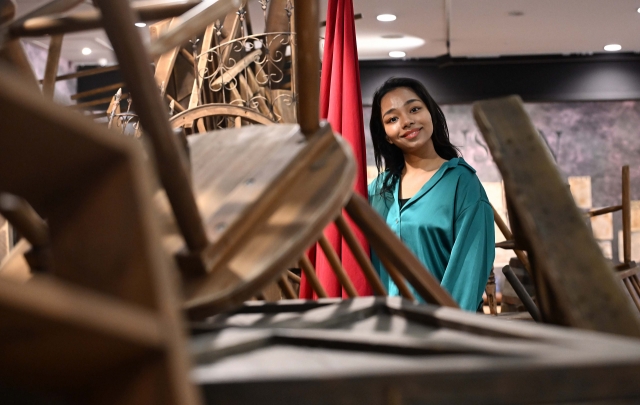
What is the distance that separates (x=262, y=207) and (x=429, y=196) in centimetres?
123

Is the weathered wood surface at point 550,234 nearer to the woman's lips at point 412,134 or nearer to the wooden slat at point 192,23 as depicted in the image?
the wooden slat at point 192,23

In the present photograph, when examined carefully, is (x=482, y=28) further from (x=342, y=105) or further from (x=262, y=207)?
(x=262, y=207)

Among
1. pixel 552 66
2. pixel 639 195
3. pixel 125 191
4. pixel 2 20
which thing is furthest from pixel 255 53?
pixel 639 195

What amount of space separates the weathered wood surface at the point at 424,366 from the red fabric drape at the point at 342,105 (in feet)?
3.11

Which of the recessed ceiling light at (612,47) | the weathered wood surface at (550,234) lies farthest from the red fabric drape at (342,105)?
the recessed ceiling light at (612,47)

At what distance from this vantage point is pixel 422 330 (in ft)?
1.61

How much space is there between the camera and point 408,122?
1.81 m

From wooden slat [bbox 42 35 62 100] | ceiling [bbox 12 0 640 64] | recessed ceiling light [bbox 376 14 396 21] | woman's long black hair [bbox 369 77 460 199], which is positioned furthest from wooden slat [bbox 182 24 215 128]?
recessed ceiling light [bbox 376 14 396 21]

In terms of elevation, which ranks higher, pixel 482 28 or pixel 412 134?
pixel 482 28

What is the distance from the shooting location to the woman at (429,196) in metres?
1.59

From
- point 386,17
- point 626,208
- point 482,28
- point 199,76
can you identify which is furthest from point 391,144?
point 482,28

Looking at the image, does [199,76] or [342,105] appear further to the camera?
[199,76]

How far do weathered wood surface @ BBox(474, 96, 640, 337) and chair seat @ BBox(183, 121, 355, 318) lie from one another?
0.12m

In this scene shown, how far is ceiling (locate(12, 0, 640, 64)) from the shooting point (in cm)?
476
